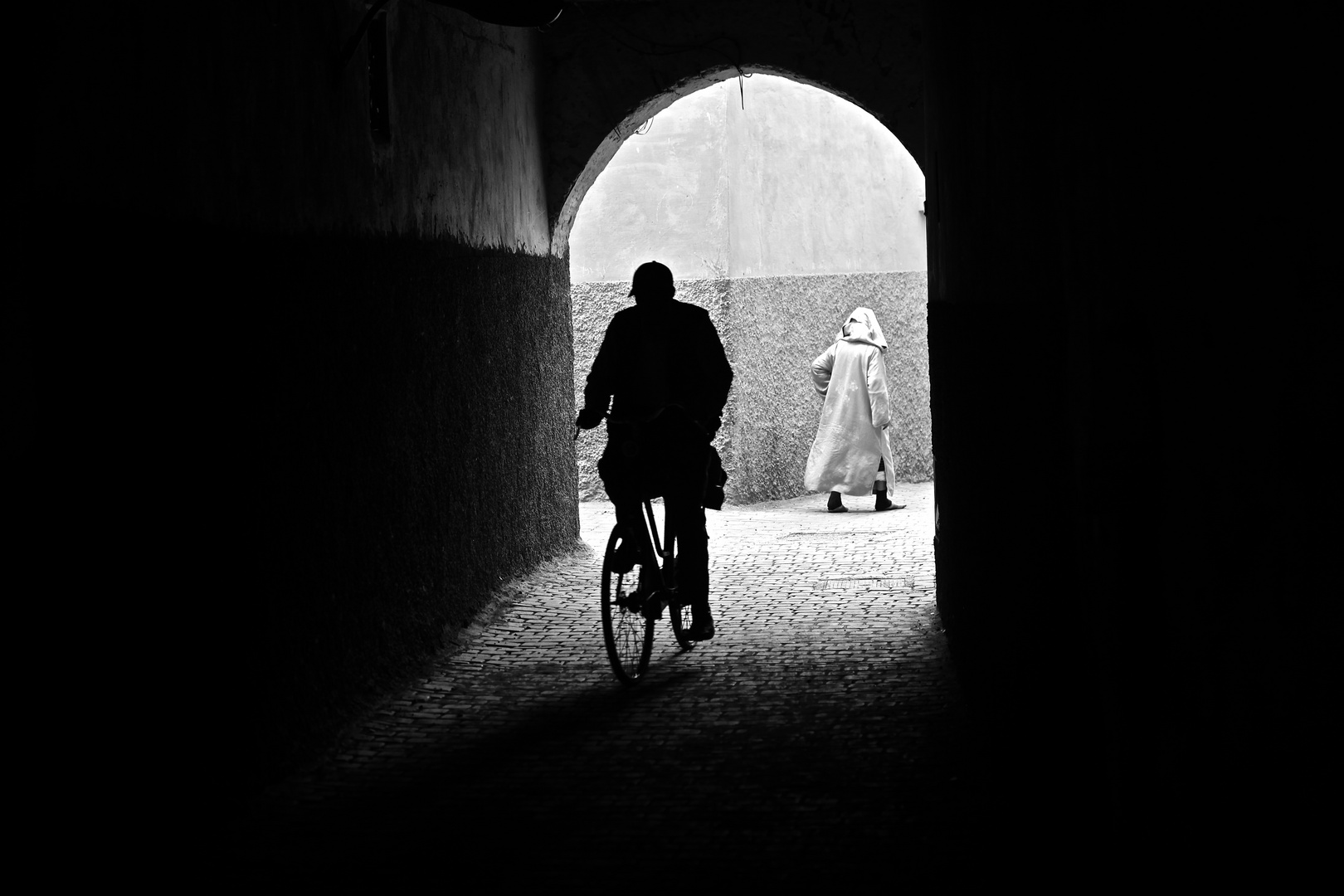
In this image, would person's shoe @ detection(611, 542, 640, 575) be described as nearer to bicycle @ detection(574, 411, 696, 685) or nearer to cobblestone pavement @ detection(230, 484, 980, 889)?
bicycle @ detection(574, 411, 696, 685)

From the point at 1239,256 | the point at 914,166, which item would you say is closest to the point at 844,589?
the point at 1239,256

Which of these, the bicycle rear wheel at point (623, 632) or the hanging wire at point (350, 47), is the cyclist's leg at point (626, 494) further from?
the hanging wire at point (350, 47)

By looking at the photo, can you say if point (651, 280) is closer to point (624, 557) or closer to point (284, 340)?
point (624, 557)

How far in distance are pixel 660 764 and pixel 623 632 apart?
1450 millimetres

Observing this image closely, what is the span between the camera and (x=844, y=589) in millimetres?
8469

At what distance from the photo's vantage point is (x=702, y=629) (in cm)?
646

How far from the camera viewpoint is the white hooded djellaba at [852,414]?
13211mm

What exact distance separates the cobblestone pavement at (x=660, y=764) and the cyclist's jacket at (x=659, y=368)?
1136 mm

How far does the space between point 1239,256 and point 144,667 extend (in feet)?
9.92

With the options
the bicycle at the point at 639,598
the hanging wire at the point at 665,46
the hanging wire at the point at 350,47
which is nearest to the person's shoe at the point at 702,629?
the bicycle at the point at 639,598

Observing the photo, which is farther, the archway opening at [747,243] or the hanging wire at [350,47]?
the archway opening at [747,243]

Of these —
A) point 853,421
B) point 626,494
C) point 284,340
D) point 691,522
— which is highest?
point 284,340

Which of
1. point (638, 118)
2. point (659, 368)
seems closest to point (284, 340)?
point (659, 368)

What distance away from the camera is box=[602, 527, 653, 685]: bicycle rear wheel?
Answer: 237 inches
